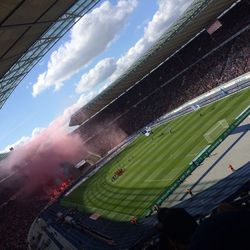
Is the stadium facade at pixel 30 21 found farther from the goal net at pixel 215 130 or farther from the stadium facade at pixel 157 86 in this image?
the goal net at pixel 215 130

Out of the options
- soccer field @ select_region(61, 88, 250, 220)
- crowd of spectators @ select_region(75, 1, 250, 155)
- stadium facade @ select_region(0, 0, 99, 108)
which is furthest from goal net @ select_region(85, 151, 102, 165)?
stadium facade @ select_region(0, 0, 99, 108)

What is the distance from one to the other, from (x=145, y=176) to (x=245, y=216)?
33872 mm

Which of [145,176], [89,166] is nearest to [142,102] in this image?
[89,166]

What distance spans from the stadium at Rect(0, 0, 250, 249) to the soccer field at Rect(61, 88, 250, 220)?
15 cm

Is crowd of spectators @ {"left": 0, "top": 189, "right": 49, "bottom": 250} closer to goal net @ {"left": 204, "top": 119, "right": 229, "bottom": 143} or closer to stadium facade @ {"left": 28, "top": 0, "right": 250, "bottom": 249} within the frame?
stadium facade @ {"left": 28, "top": 0, "right": 250, "bottom": 249}

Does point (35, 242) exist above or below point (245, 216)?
below

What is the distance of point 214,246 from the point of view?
2.33m

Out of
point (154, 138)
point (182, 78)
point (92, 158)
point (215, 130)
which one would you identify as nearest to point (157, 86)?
point (182, 78)

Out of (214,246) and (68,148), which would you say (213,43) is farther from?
(214,246)

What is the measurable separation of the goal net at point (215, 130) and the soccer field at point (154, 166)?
499 mm

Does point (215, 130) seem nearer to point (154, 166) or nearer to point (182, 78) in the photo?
point (154, 166)

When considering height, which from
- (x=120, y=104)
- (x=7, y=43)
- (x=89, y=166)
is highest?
(x=7, y=43)

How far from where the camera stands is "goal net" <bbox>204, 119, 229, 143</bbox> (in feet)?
99.9

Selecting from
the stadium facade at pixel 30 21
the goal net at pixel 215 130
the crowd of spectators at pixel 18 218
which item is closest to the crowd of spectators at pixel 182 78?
the goal net at pixel 215 130
